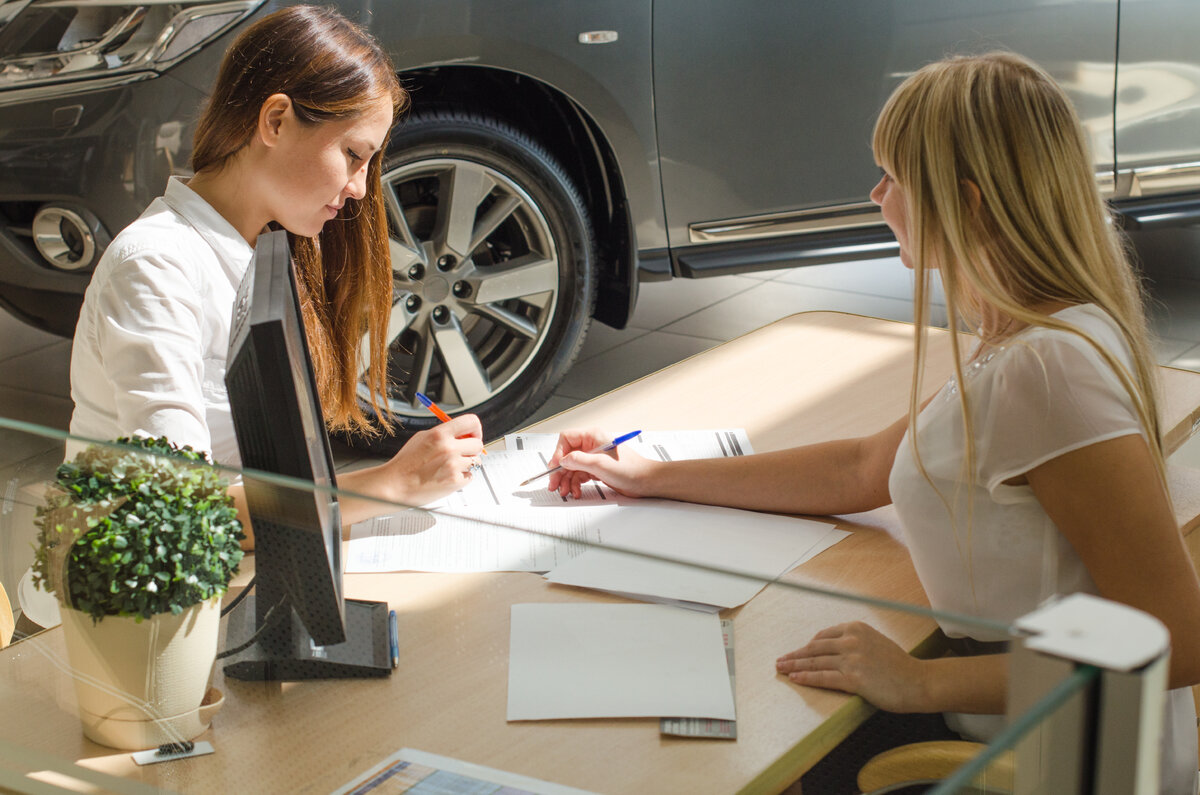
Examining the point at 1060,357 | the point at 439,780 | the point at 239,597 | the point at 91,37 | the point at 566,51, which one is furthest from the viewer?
the point at 566,51

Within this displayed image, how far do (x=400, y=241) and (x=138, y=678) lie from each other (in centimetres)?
210

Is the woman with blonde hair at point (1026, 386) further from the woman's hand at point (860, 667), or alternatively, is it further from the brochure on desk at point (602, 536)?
the woman's hand at point (860, 667)

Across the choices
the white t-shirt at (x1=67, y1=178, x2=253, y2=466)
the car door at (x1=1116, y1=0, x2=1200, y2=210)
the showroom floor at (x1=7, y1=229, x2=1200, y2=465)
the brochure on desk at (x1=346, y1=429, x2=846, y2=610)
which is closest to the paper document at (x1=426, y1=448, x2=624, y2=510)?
the brochure on desk at (x1=346, y1=429, x2=846, y2=610)

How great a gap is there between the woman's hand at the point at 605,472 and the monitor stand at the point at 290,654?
0.59m

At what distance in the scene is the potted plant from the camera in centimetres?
96

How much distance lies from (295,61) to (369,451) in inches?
63.3

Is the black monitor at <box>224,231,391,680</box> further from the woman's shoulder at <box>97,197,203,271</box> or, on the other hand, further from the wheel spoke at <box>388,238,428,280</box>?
the wheel spoke at <box>388,238,428,280</box>

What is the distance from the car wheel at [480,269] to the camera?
116 inches

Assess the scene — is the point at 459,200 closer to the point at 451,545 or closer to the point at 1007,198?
the point at 1007,198

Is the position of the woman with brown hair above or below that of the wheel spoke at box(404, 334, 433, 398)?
above

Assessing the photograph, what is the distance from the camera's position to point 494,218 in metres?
3.02

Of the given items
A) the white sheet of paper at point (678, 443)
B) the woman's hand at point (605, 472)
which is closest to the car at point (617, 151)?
the white sheet of paper at point (678, 443)

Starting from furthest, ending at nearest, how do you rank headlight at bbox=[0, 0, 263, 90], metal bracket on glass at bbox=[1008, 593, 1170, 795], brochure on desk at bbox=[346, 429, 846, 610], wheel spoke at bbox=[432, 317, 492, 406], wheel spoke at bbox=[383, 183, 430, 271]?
wheel spoke at bbox=[432, 317, 492, 406] → wheel spoke at bbox=[383, 183, 430, 271] → headlight at bbox=[0, 0, 263, 90] → brochure on desk at bbox=[346, 429, 846, 610] → metal bracket on glass at bbox=[1008, 593, 1170, 795]

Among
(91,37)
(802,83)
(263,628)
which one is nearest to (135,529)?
(263,628)
